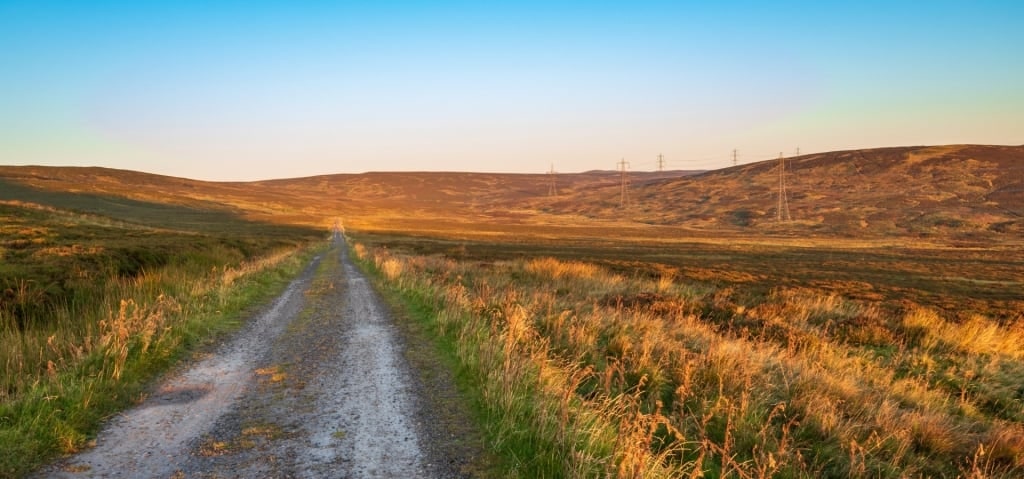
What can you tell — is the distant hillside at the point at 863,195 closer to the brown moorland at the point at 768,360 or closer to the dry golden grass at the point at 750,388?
the brown moorland at the point at 768,360

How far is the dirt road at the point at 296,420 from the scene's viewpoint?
5340 mm

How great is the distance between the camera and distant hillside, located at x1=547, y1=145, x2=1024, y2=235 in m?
105

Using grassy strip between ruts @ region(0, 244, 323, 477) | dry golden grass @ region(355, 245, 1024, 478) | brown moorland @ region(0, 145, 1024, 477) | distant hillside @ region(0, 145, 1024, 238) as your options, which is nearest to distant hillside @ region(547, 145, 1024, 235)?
distant hillside @ region(0, 145, 1024, 238)

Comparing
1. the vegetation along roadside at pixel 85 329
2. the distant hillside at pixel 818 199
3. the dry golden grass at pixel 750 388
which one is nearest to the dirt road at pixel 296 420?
the vegetation along roadside at pixel 85 329

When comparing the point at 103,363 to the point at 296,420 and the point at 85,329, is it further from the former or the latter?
the point at 296,420

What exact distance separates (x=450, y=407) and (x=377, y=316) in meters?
7.80

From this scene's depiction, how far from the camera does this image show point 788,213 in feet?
391

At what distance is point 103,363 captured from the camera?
7.82 m

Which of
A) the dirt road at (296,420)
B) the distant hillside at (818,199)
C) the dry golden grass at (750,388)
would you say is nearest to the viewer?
the dirt road at (296,420)

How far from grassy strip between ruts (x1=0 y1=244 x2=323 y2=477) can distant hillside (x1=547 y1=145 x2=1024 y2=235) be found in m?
110

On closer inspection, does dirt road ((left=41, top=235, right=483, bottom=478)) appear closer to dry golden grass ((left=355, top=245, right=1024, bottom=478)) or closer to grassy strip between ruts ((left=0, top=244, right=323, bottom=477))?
grassy strip between ruts ((left=0, top=244, right=323, bottom=477))

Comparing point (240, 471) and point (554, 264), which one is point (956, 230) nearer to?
point (554, 264)

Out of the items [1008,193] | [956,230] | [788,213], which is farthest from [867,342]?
[1008,193]

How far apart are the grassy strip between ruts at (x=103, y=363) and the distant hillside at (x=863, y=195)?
11038 centimetres
